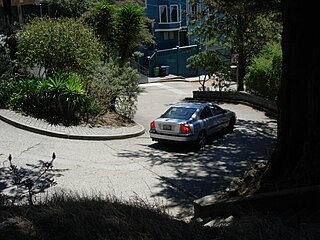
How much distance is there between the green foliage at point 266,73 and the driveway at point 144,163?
6.98 metres

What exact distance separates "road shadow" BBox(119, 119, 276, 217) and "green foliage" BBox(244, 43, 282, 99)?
6.64 meters

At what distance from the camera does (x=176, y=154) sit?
524 inches

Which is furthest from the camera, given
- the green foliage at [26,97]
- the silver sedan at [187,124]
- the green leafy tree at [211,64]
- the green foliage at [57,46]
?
the green leafy tree at [211,64]

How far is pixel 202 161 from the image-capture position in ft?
40.4

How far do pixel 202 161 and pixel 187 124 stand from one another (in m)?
1.67

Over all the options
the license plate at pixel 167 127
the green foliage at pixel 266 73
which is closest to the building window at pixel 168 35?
the green foliage at pixel 266 73

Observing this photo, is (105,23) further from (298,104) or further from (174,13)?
(174,13)

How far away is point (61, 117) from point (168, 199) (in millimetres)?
7940

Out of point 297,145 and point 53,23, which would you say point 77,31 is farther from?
point 297,145

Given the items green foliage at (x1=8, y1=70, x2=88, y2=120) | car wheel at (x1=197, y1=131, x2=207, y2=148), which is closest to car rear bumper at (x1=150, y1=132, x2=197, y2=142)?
car wheel at (x1=197, y1=131, x2=207, y2=148)

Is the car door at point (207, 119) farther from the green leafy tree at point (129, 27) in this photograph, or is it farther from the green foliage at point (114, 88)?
the green leafy tree at point (129, 27)

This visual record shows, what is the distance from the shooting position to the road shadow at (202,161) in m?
9.70

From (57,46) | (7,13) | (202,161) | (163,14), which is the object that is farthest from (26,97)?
(163,14)

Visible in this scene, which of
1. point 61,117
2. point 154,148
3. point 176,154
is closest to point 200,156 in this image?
point 176,154
